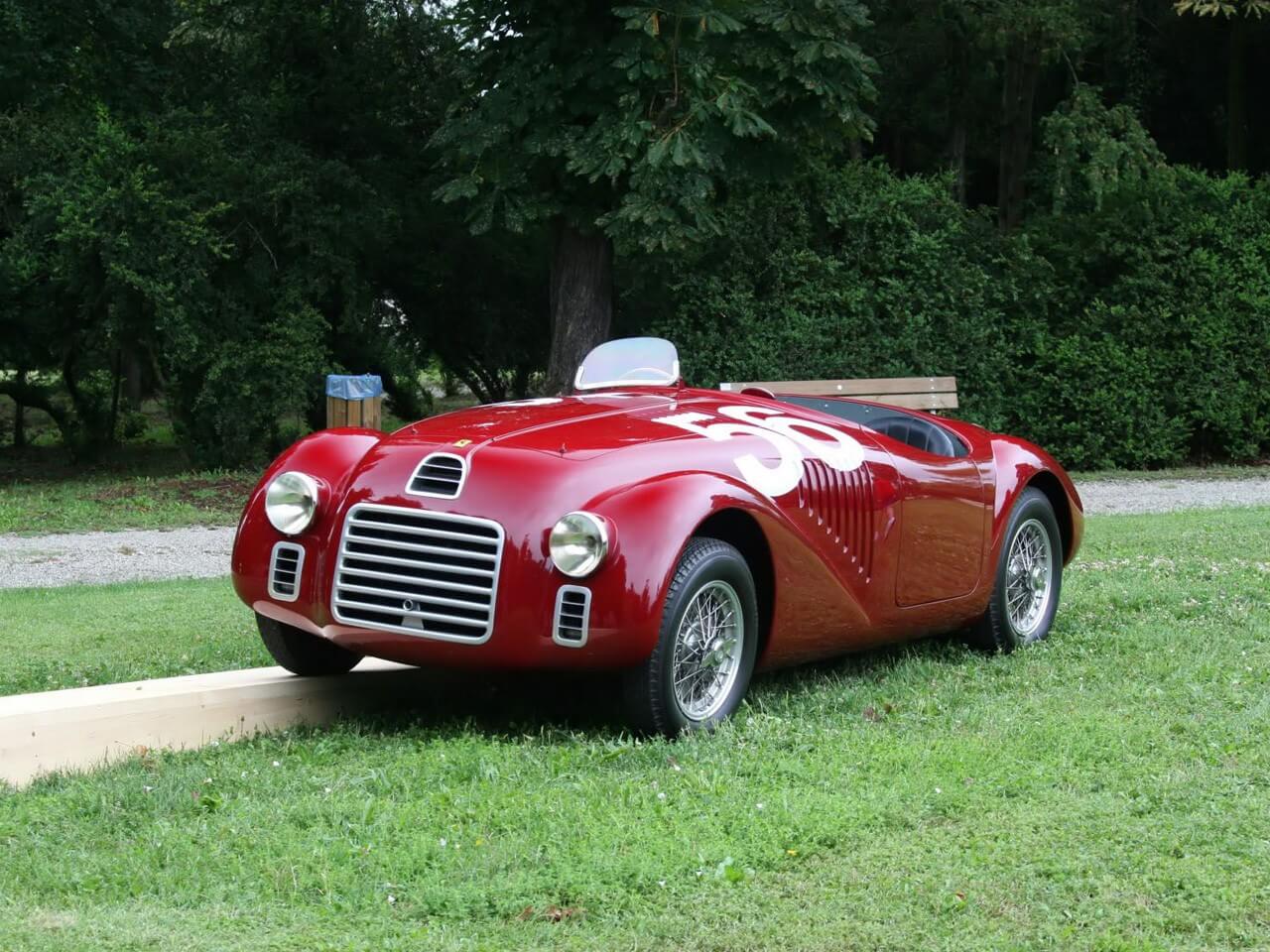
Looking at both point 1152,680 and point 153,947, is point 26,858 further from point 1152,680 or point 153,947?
point 1152,680

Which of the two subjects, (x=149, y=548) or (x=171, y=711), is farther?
(x=149, y=548)

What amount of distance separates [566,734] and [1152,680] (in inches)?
96.6

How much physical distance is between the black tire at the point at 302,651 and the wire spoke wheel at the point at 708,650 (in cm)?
137

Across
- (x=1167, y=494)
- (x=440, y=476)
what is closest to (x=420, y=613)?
(x=440, y=476)

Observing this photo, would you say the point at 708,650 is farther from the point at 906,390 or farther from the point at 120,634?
the point at 906,390

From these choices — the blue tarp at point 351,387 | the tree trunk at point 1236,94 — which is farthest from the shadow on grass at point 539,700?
the tree trunk at point 1236,94

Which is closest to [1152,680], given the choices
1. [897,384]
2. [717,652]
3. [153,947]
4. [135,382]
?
[717,652]

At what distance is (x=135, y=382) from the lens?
26594 mm

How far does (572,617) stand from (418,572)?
1.93 ft

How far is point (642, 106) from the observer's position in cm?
1520

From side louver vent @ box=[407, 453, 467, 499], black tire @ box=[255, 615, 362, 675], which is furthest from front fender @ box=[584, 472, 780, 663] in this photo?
black tire @ box=[255, 615, 362, 675]

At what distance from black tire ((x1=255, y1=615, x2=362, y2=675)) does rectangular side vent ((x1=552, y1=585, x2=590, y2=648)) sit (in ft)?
3.90

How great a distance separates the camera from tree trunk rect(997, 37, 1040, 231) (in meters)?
22.7

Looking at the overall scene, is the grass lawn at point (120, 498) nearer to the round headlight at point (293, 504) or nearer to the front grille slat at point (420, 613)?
the round headlight at point (293, 504)
